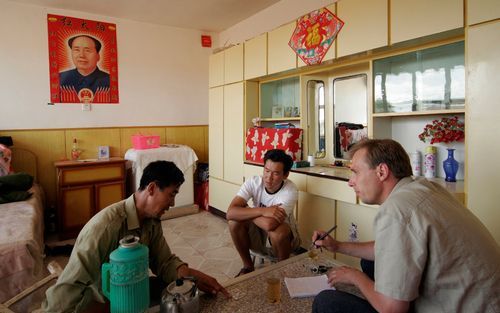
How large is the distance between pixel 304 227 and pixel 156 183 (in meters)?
2.06

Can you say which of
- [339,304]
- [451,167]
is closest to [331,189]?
[451,167]

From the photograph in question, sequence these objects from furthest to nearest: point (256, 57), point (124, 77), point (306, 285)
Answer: point (124, 77), point (256, 57), point (306, 285)

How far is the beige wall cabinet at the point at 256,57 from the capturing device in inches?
146

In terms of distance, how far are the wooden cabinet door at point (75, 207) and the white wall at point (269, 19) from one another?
9.75 ft

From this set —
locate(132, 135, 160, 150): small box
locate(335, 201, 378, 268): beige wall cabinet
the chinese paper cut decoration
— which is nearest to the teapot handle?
locate(335, 201, 378, 268): beige wall cabinet

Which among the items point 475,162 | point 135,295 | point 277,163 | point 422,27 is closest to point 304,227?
point 277,163

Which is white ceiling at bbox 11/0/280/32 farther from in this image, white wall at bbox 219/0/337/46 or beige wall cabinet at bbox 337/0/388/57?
beige wall cabinet at bbox 337/0/388/57

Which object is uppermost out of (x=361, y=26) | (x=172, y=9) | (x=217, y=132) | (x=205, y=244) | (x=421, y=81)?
(x=172, y=9)

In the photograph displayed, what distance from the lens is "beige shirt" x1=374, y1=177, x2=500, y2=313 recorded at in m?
0.93

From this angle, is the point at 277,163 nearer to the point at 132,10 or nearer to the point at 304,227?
the point at 304,227

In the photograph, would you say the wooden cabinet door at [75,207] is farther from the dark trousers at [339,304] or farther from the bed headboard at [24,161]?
the dark trousers at [339,304]

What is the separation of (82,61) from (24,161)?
148 centimetres

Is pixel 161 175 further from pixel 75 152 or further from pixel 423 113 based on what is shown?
pixel 75 152

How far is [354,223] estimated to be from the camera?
2.78 metres
